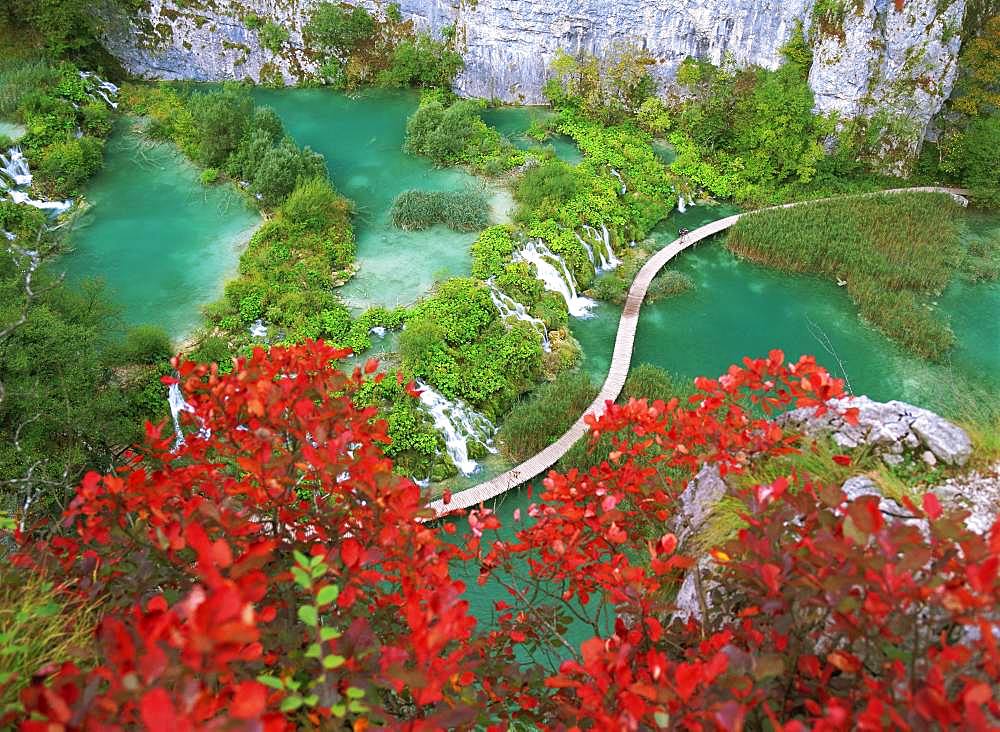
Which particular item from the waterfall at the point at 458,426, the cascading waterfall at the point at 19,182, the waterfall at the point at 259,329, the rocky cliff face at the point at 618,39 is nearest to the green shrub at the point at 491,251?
the waterfall at the point at 458,426

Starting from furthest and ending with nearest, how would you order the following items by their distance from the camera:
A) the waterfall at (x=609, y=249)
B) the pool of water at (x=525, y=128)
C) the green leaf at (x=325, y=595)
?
the pool of water at (x=525, y=128) → the waterfall at (x=609, y=249) → the green leaf at (x=325, y=595)

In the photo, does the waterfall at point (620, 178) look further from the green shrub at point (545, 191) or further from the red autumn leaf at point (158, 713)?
the red autumn leaf at point (158, 713)

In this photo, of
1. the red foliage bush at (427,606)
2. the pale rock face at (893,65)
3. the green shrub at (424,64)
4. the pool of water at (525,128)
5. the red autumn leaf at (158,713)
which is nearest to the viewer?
the red autumn leaf at (158,713)

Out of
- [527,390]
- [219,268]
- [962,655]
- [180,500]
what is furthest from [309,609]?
[219,268]

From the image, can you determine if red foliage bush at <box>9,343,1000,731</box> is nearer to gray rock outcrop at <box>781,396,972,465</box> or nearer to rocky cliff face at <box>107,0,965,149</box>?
gray rock outcrop at <box>781,396,972,465</box>

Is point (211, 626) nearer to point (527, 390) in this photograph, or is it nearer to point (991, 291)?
point (527, 390)

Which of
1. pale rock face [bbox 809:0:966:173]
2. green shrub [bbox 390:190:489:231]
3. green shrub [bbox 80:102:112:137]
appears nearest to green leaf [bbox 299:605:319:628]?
green shrub [bbox 390:190:489:231]

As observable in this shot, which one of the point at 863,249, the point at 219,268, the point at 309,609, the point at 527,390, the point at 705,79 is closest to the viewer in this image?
the point at 309,609
